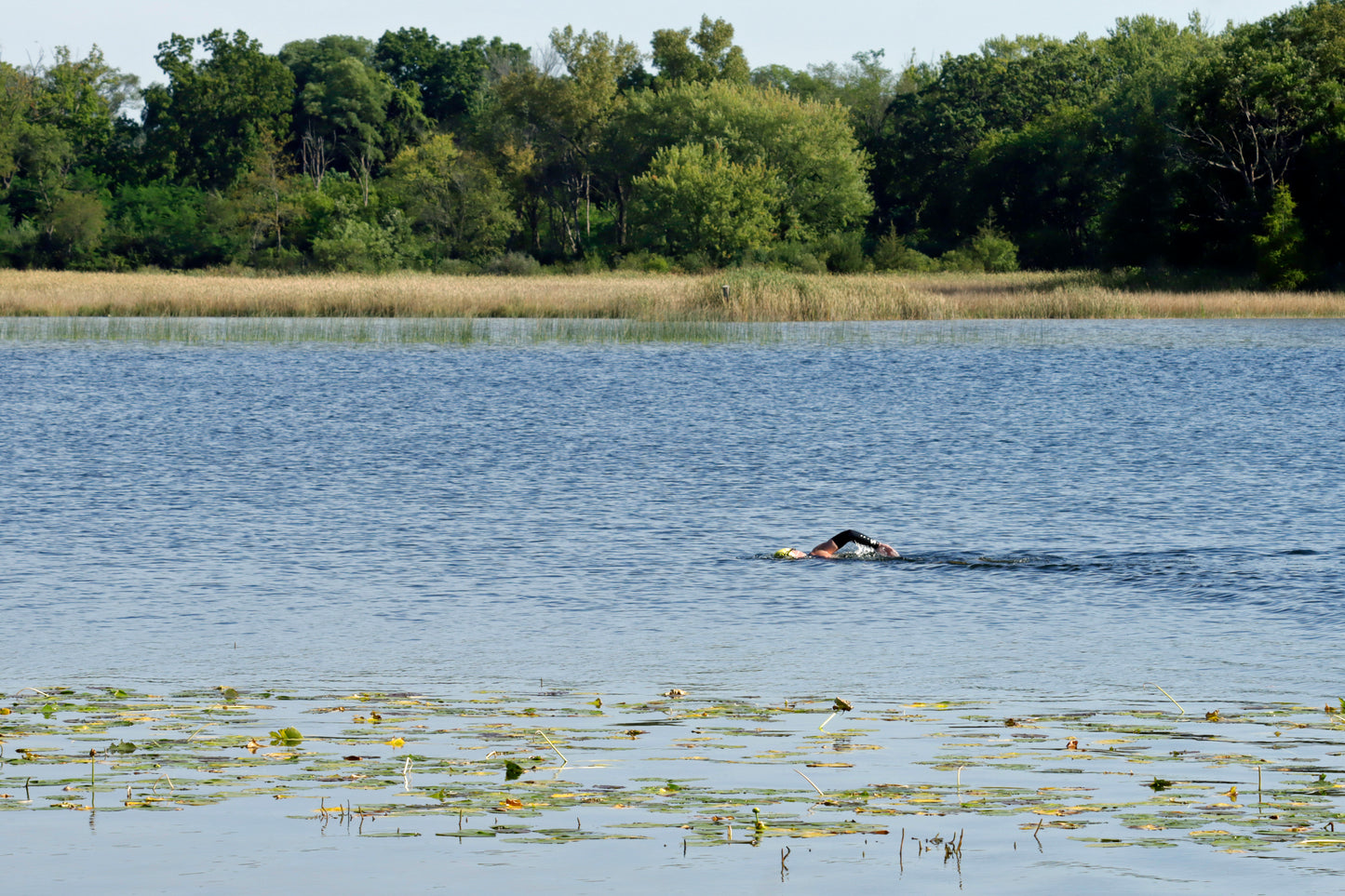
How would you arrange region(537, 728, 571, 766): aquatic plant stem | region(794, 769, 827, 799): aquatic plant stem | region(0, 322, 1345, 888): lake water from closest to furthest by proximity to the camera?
region(794, 769, 827, 799): aquatic plant stem → region(537, 728, 571, 766): aquatic plant stem → region(0, 322, 1345, 888): lake water

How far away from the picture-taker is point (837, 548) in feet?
47.1

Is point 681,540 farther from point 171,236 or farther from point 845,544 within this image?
point 171,236

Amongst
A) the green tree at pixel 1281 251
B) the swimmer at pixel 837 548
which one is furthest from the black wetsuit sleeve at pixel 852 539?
the green tree at pixel 1281 251

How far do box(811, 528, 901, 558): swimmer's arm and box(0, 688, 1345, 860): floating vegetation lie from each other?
5.39 meters

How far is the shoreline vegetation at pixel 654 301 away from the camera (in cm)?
5759

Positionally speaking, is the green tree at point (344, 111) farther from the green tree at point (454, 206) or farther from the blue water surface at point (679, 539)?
the blue water surface at point (679, 539)

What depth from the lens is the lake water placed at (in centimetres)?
1005

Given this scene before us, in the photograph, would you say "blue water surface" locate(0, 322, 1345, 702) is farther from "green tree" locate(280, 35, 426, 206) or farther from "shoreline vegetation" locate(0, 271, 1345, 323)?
"green tree" locate(280, 35, 426, 206)

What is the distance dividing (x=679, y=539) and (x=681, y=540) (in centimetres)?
7

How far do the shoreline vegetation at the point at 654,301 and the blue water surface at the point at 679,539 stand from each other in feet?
71.6

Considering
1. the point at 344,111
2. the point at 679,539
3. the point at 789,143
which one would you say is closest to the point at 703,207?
the point at 789,143

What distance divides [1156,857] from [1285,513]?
12169mm

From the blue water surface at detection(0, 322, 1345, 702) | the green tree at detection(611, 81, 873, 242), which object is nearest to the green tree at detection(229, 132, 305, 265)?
the green tree at detection(611, 81, 873, 242)

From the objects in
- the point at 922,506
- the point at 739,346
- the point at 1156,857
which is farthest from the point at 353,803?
the point at 739,346
